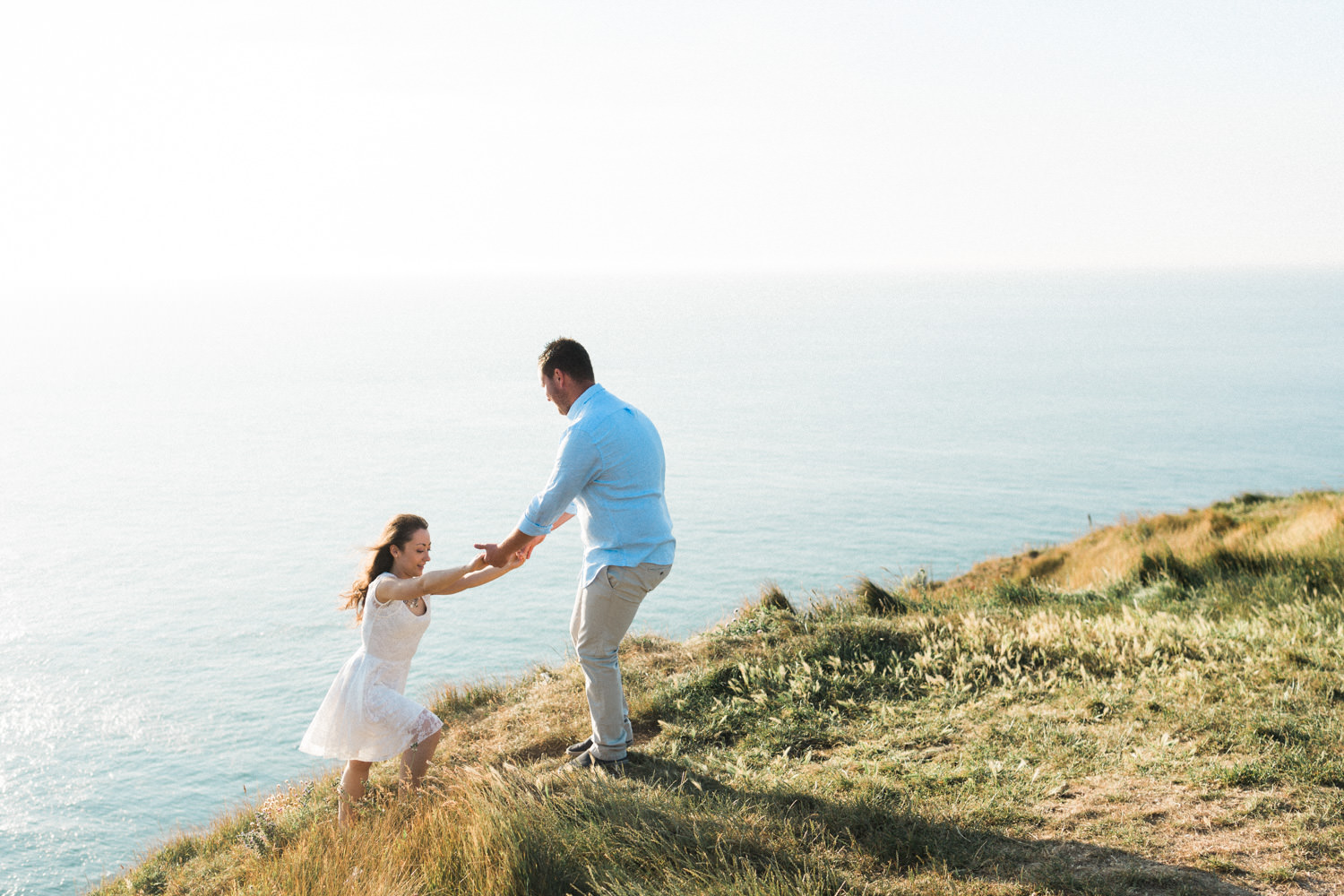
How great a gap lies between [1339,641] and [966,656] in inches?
102

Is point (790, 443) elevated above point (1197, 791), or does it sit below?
below

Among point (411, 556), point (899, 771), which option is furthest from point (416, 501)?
point (899, 771)

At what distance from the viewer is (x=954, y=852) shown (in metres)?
4.41

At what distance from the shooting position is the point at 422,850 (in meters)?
4.65

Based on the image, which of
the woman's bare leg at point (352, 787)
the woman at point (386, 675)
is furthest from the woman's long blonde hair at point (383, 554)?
the woman's bare leg at point (352, 787)

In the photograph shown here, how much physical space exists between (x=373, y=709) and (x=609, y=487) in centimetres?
194

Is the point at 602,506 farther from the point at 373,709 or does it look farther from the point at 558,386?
the point at 373,709

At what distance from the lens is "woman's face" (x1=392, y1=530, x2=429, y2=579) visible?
229 inches

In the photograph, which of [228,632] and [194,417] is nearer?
[228,632]

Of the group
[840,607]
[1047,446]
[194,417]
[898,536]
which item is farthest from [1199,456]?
[194,417]

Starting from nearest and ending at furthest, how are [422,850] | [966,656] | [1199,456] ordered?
[422,850]
[966,656]
[1199,456]

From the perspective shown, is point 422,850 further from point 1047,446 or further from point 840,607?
point 1047,446

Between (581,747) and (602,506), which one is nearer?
(602,506)

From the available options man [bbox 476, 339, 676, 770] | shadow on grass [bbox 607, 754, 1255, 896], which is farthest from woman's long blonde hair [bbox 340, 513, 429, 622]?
shadow on grass [bbox 607, 754, 1255, 896]
